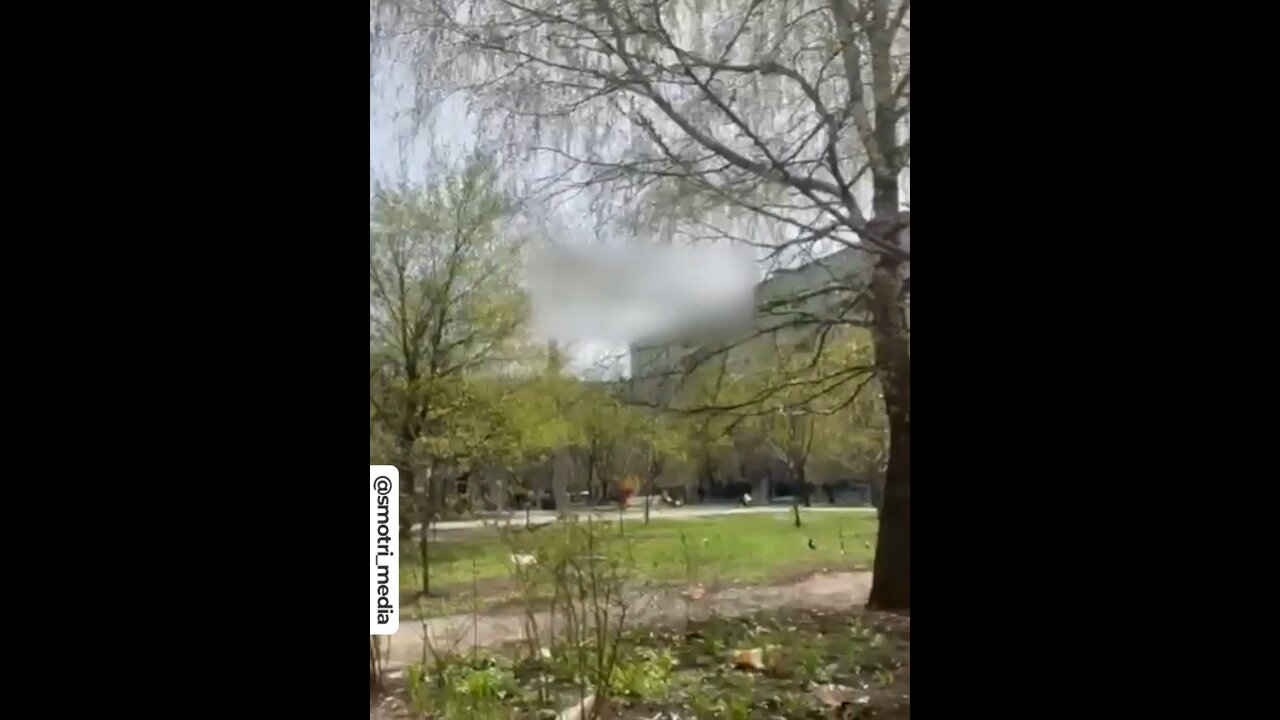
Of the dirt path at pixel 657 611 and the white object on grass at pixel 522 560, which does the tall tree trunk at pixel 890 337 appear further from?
the white object on grass at pixel 522 560

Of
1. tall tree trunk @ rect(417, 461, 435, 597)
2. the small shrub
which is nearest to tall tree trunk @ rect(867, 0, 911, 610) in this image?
the small shrub

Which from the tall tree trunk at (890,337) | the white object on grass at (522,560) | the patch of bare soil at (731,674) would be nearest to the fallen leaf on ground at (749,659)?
the patch of bare soil at (731,674)

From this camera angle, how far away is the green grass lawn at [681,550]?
1598 millimetres

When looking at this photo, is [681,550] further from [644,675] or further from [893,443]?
[893,443]

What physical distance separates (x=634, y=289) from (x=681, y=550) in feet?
1.61

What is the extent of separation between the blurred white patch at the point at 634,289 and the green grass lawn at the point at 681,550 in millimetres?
359

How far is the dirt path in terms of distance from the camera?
1598mm

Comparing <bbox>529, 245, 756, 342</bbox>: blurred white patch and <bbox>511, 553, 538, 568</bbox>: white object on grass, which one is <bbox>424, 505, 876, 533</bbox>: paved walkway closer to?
<bbox>511, 553, 538, 568</bbox>: white object on grass
